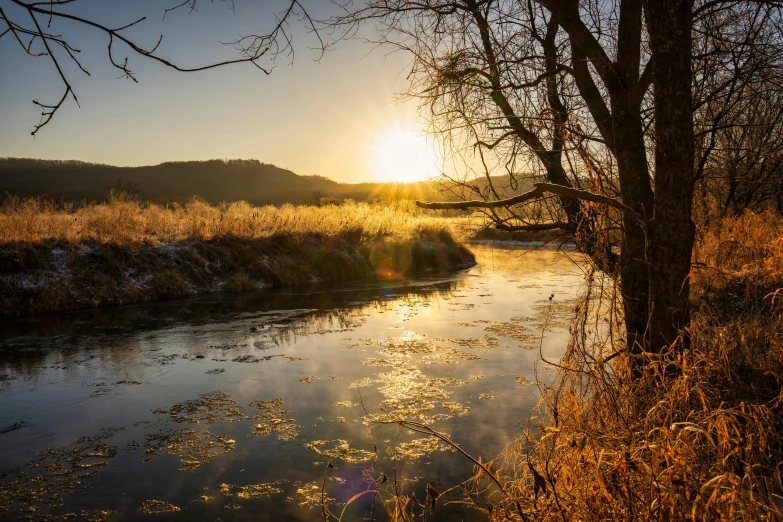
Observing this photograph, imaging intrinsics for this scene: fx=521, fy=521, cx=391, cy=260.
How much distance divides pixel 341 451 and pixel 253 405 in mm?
1644

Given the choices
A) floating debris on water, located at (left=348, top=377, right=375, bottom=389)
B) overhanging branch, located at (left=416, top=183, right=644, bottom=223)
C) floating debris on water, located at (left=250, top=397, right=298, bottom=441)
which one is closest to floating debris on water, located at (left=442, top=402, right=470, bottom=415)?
floating debris on water, located at (left=348, top=377, right=375, bottom=389)

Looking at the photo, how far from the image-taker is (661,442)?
2.29 meters

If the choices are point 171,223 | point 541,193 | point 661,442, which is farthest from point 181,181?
point 661,442

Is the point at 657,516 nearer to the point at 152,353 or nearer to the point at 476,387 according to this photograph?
the point at 476,387

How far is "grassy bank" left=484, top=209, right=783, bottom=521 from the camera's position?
6.84 feet

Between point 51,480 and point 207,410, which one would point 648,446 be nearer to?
point 51,480

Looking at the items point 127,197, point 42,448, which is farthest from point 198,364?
point 127,197

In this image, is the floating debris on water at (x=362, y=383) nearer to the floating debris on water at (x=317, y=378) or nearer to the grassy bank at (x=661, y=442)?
the floating debris on water at (x=317, y=378)

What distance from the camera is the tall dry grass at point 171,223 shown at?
12844 mm

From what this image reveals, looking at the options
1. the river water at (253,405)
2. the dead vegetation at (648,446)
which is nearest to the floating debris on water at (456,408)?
the river water at (253,405)

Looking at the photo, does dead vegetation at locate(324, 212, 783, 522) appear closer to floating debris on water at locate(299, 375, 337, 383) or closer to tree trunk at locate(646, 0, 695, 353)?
tree trunk at locate(646, 0, 695, 353)

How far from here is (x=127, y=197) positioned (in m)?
18.2

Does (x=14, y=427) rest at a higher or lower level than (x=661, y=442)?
lower

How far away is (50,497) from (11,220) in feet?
36.5
